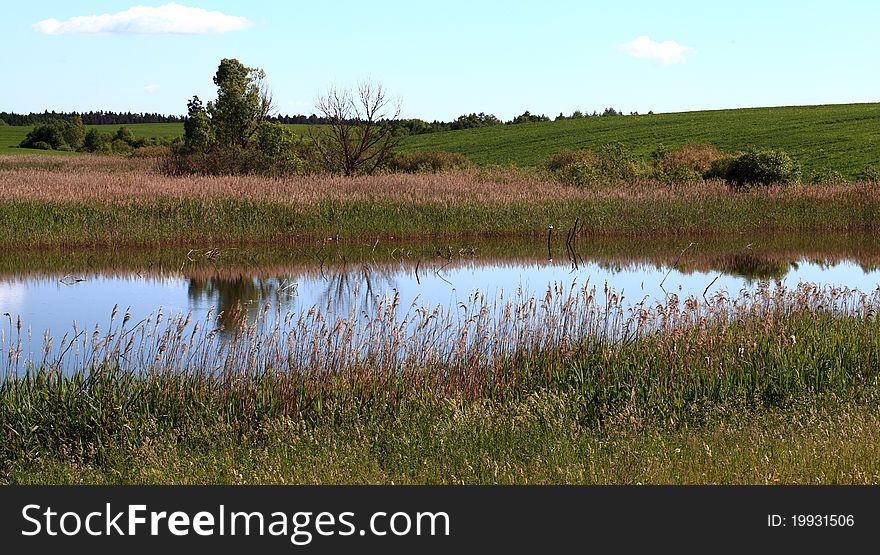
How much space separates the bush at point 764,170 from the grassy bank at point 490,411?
23.5 metres

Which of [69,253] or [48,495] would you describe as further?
[69,253]

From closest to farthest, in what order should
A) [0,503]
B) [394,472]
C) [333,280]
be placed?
[0,503] < [394,472] < [333,280]

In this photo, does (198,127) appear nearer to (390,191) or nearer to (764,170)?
(390,191)

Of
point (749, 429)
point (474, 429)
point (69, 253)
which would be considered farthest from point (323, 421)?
point (69, 253)

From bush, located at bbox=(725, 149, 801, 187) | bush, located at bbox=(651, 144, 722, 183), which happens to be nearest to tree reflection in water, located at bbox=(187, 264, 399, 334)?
bush, located at bbox=(651, 144, 722, 183)

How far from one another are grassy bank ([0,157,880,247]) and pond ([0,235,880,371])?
107 cm

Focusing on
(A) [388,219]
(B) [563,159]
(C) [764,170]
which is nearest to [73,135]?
(B) [563,159]

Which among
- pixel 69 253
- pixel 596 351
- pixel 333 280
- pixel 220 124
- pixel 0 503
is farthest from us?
pixel 220 124

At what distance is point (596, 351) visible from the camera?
10102 mm

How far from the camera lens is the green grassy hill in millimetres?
54531

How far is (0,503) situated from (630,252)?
65.9 ft

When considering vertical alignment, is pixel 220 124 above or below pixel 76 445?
above

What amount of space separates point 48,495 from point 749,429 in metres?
5.13

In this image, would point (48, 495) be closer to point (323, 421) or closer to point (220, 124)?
point (323, 421)
